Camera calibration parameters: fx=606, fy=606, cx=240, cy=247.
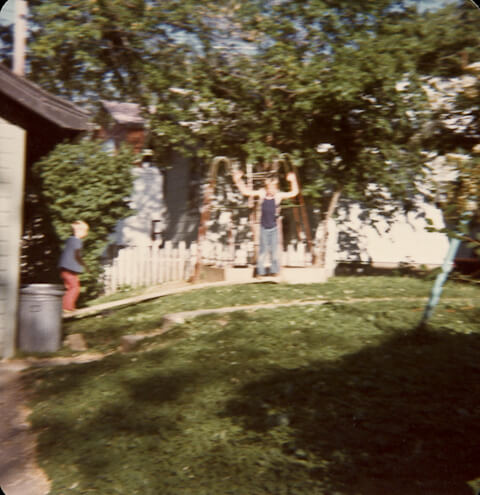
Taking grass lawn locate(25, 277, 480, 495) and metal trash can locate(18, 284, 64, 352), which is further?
metal trash can locate(18, 284, 64, 352)

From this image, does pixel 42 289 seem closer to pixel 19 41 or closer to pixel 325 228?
pixel 19 41

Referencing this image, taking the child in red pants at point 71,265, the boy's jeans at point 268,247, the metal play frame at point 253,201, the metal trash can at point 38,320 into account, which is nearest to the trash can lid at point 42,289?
the metal trash can at point 38,320

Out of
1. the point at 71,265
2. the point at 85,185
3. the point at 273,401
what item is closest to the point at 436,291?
the point at 273,401

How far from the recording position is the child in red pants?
7.03 metres

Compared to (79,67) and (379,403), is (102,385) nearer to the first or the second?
(379,403)

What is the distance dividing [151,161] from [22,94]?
124 inches

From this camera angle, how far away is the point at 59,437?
438 cm

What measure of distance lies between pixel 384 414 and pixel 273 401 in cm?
79

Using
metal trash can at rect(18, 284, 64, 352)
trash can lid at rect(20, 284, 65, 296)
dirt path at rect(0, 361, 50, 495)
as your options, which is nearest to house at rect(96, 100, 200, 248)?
trash can lid at rect(20, 284, 65, 296)

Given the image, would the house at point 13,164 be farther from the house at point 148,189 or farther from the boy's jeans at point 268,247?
the boy's jeans at point 268,247

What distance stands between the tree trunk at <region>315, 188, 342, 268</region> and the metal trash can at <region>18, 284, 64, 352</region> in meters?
3.28

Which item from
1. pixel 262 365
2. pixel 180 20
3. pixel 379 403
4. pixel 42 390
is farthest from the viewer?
pixel 180 20

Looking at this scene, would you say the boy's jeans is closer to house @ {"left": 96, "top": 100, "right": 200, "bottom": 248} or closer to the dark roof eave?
house @ {"left": 96, "top": 100, "right": 200, "bottom": 248}

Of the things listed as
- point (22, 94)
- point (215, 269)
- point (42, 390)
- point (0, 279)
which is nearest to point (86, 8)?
point (22, 94)
